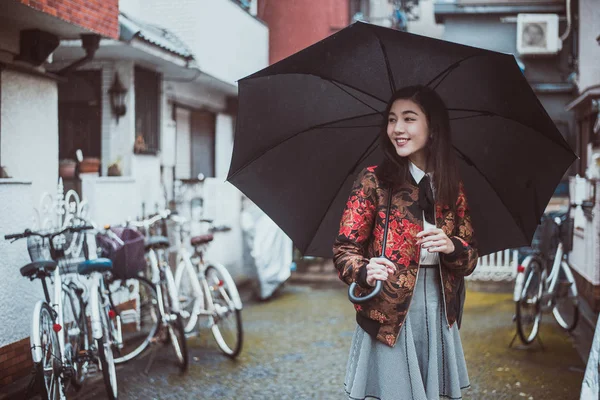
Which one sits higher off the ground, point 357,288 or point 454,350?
point 357,288

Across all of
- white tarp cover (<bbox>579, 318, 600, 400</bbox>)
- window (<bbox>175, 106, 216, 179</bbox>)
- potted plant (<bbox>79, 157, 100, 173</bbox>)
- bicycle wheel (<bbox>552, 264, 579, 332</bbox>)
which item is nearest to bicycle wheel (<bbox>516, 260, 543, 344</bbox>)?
bicycle wheel (<bbox>552, 264, 579, 332</bbox>)

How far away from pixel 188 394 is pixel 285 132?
3525 millimetres

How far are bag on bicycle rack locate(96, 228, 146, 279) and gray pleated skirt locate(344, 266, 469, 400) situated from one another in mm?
4016

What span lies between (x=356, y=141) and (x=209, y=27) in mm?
9331

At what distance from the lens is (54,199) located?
8078 mm

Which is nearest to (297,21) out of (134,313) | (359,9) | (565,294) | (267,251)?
(359,9)

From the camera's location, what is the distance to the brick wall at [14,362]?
6.29 m

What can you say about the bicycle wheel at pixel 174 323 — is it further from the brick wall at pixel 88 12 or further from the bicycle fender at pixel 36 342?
the brick wall at pixel 88 12

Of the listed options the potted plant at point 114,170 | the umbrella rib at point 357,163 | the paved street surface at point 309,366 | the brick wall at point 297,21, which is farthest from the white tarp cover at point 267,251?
the umbrella rib at point 357,163

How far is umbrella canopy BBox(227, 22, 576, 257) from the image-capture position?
3.74 meters

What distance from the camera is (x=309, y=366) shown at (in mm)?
7641

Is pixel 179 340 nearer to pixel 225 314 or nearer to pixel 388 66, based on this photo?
pixel 225 314

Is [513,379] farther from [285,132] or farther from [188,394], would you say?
[285,132]

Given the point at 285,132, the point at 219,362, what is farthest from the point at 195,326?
the point at 285,132
